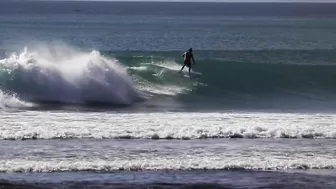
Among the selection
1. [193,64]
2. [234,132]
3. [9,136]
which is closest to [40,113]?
[9,136]

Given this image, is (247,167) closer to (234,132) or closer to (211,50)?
(234,132)

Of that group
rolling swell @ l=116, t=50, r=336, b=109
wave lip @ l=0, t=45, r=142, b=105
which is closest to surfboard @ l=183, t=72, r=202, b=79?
rolling swell @ l=116, t=50, r=336, b=109

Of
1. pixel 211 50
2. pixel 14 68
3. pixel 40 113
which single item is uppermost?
pixel 211 50

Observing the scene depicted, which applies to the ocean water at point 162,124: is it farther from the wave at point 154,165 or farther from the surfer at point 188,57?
the surfer at point 188,57

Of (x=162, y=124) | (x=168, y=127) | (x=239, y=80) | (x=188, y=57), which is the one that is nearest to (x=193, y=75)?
(x=188, y=57)

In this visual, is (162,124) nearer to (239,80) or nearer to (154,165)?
(154,165)

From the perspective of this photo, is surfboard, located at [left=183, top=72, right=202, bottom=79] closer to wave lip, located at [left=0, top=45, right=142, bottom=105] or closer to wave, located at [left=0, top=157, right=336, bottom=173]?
wave lip, located at [left=0, top=45, right=142, bottom=105]

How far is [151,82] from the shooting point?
103 ft

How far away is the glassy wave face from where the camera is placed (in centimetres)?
2727

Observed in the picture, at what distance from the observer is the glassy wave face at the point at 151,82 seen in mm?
27266

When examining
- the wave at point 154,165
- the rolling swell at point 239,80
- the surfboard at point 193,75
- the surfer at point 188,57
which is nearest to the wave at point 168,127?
the wave at point 154,165

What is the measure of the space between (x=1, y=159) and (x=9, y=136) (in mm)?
2403

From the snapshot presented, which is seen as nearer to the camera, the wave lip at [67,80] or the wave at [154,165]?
the wave at [154,165]

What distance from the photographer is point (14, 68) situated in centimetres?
2830
